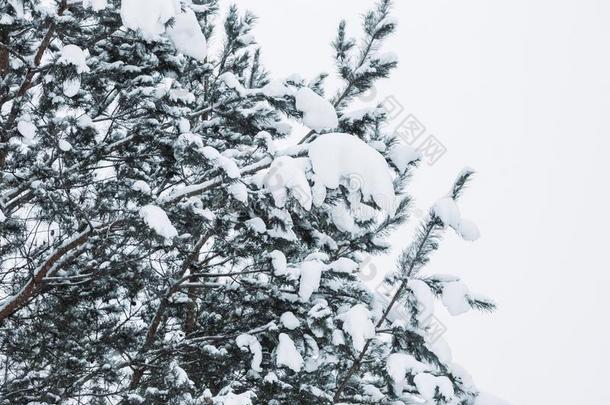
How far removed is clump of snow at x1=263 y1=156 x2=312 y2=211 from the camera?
10.4ft

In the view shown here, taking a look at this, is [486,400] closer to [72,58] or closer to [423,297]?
[423,297]

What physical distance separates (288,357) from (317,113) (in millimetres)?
1857

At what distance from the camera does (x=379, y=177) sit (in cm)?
312

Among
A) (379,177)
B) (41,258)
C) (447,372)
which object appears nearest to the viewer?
(379,177)

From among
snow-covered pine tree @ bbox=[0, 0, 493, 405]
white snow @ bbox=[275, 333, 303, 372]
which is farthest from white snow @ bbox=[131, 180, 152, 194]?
white snow @ bbox=[275, 333, 303, 372]

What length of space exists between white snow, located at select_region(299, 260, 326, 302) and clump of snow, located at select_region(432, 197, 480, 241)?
100 centimetres

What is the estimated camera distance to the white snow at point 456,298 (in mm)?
3869

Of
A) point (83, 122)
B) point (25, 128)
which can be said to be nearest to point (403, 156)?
point (83, 122)

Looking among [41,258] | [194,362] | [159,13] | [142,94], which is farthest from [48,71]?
[194,362]

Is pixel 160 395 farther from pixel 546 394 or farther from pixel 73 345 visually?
pixel 546 394

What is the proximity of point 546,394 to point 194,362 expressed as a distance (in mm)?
190943

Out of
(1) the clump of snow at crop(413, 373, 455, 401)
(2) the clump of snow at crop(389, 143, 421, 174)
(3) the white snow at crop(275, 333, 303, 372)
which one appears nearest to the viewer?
(1) the clump of snow at crop(413, 373, 455, 401)

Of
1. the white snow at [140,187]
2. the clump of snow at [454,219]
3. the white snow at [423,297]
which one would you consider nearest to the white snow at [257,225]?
the white snow at [140,187]

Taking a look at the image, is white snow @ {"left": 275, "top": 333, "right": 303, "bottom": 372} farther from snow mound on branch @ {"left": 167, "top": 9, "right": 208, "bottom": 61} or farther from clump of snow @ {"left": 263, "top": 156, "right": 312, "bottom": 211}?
snow mound on branch @ {"left": 167, "top": 9, "right": 208, "bottom": 61}
